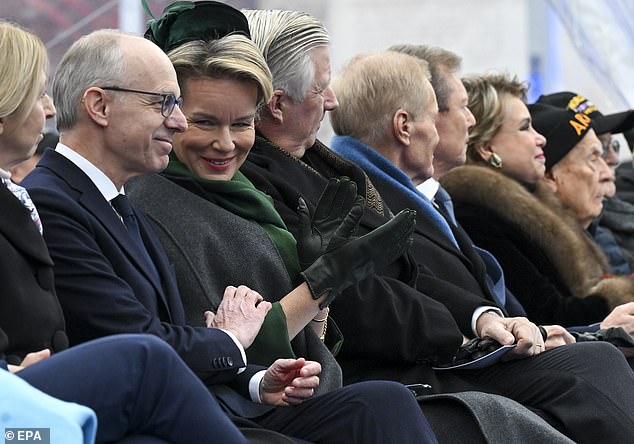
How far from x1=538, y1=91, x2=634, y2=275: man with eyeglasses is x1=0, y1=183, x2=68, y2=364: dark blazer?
12.6 ft

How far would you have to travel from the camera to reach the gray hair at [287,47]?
4629 mm

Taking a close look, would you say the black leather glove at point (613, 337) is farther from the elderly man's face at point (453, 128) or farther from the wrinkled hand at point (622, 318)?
the elderly man's face at point (453, 128)

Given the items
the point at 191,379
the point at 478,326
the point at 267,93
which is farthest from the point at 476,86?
the point at 191,379

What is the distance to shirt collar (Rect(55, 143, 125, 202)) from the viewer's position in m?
3.72

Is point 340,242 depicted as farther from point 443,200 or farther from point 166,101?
point 443,200

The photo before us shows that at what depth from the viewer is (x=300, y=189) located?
4.49 m

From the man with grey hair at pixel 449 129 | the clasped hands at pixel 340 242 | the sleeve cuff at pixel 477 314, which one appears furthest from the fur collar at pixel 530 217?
the clasped hands at pixel 340 242

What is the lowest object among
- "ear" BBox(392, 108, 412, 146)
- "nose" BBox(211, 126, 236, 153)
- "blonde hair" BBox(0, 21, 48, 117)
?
"ear" BBox(392, 108, 412, 146)

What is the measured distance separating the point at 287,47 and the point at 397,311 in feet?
3.06

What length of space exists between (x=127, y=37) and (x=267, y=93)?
53 cm

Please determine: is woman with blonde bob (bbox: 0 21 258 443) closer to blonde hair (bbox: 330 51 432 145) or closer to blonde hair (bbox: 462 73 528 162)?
blonde hair (bbox: 330 51 432 145)

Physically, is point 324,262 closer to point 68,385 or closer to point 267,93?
point 267,93

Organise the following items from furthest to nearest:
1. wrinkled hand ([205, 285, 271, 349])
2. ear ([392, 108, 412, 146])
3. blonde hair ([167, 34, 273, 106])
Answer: ear ([392, 108, 412, 146])
blonde hair ([167, 34, 273, 106])
wrinkled hand ([205, 285, 271, 349])

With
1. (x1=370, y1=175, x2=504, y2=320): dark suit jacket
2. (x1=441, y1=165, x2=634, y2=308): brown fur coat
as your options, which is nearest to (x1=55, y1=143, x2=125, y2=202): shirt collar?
(x1=370, y1=175, x2=504, y2=320): dark suit jacket
